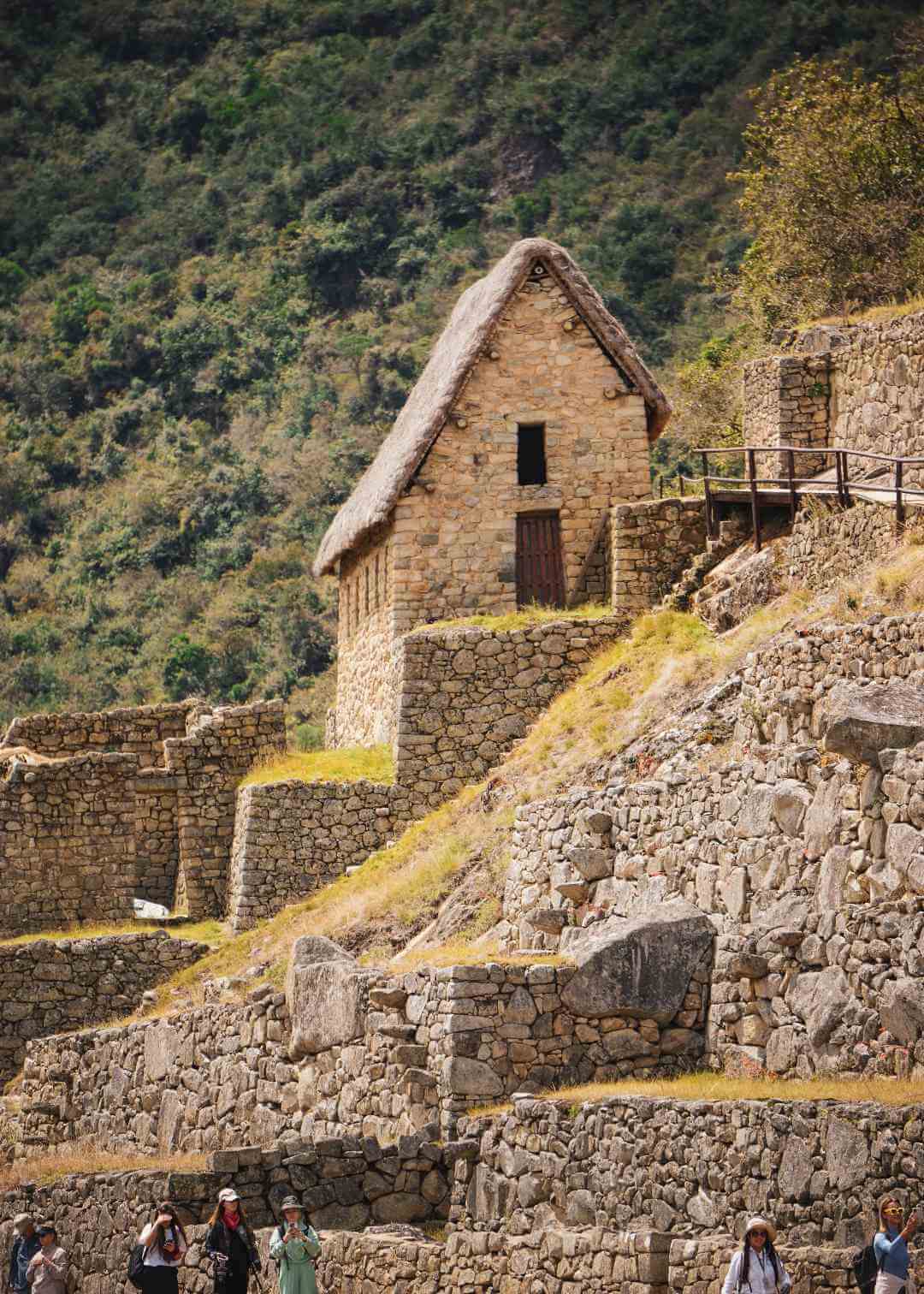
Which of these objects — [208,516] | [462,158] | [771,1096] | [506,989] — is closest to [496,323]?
[506,989]

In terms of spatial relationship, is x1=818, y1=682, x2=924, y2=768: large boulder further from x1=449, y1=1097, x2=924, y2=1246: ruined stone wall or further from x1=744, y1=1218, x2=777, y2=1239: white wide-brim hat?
x1=744, y1=1218, x2=777, y2=1239: white wide-brim hat

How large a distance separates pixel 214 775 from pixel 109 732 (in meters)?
2.87

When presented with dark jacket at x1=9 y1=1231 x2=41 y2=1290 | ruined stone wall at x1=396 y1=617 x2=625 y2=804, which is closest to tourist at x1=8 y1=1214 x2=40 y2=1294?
dark jacket at x1=9 y1=1231 x2=41 y2=1290

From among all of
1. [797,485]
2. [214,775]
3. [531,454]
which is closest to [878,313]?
[797,485]

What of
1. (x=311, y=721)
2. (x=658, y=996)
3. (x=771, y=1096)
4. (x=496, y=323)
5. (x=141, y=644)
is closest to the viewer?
(x=771, y=1096)

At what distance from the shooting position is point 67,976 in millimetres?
33938

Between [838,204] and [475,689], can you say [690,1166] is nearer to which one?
[475,689]

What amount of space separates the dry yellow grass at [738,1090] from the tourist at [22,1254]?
3788 millimetres

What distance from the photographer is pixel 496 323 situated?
36.0 m

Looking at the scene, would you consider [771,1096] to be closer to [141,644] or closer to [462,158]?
[141,644]

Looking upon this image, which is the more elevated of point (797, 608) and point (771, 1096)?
point (797, 608)

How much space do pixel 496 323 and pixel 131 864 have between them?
8.57 m

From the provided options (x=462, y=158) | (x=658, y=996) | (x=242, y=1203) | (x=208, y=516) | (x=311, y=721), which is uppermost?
(x=462, y=158)

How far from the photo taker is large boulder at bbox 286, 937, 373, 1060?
24.3 metres
